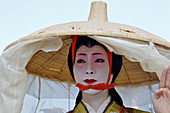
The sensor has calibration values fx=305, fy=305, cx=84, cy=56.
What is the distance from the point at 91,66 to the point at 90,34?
48 centimetres

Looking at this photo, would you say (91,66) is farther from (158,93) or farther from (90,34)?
(158,93)

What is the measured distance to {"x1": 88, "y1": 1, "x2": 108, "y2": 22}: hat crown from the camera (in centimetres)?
270

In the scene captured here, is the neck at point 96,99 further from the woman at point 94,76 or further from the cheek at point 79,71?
the cheek at point 79,71

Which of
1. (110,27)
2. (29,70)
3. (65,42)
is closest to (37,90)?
(29,70)

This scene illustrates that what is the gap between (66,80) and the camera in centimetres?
319

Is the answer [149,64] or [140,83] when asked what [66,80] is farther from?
[149,64]

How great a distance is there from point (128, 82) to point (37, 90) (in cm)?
93

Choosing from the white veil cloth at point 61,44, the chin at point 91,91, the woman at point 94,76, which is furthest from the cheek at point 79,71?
the white veil cloth at point 61,44

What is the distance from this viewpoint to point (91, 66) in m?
2.39

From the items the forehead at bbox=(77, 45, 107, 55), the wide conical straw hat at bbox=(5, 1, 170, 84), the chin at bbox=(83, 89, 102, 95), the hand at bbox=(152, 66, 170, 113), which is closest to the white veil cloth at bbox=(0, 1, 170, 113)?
the wide conical straw hat at bbox=(5, 1, 170, 84)

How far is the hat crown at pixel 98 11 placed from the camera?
2703 millimetres

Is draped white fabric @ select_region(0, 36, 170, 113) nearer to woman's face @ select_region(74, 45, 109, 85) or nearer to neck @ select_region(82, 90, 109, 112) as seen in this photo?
woman's face @ select_region(74, 45, 109, 85)

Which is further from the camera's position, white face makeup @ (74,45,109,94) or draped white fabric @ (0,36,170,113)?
white face makeup @ (74,45,109,94)

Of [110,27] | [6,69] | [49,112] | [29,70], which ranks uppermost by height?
[110,27]
